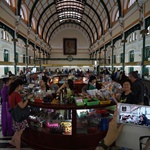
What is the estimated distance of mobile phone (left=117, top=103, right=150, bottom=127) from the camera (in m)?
2.25

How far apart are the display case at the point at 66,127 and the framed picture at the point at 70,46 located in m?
36.0

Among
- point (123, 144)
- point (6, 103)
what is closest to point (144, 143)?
point (123, 144)

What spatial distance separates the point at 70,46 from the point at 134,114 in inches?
1506

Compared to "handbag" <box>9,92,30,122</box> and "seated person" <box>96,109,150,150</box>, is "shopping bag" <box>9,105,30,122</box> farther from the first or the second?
"seated person" <box>96,109,150,150</box>

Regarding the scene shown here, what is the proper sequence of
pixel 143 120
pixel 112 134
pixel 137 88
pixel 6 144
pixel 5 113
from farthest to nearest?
pixel 5 113 → pixel 6 144 → pixel 137 88 → pixel 112 134 → pixel 143 120

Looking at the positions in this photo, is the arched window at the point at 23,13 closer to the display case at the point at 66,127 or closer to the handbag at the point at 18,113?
the display case at the point at 66,127

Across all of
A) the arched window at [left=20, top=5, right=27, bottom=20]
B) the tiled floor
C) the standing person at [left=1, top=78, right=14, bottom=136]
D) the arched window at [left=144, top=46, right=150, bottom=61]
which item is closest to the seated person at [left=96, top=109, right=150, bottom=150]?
the tiled floor

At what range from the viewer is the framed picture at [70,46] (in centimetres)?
3931

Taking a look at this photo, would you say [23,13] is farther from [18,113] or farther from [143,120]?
[143,120]

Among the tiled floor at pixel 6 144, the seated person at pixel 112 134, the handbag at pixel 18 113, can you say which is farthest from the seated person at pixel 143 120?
the tiled floor at pixel 6 144

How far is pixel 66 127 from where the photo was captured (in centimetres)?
364

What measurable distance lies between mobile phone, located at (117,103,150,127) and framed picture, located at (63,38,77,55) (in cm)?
3748

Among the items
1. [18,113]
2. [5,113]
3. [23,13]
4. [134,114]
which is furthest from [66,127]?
[23,13]

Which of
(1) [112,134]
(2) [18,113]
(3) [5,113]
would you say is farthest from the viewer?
(3) [5,113]
